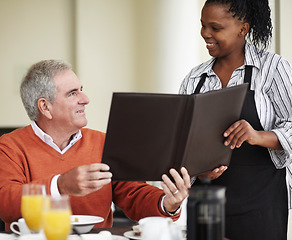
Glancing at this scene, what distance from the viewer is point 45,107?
238 cm

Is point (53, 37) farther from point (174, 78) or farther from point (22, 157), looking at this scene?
point (22, 157)

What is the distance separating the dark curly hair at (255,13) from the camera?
2400 mm

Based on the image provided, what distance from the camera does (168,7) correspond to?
4.85m

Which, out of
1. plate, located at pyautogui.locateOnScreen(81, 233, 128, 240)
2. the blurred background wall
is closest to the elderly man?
plate, located at pyautogui.locateOnScreen(81, 233, 128, 240)

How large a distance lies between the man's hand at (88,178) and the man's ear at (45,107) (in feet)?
1.61

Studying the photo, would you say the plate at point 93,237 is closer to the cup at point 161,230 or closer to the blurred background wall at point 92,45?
the cup at point 161,230

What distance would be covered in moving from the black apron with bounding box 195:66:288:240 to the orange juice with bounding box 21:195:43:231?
3.08 ft

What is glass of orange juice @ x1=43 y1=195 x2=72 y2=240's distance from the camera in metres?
1.46

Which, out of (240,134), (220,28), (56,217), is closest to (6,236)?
(56,217)

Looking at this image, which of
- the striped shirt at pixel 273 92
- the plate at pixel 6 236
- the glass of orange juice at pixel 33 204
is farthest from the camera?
the striped shirt at pixel 273 92

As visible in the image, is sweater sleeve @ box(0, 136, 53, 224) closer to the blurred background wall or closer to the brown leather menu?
the brown leather menu

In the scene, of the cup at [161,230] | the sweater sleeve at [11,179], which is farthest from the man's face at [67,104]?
the cup at [161,230]

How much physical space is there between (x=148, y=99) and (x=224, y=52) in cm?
73

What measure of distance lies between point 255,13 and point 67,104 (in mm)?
915
